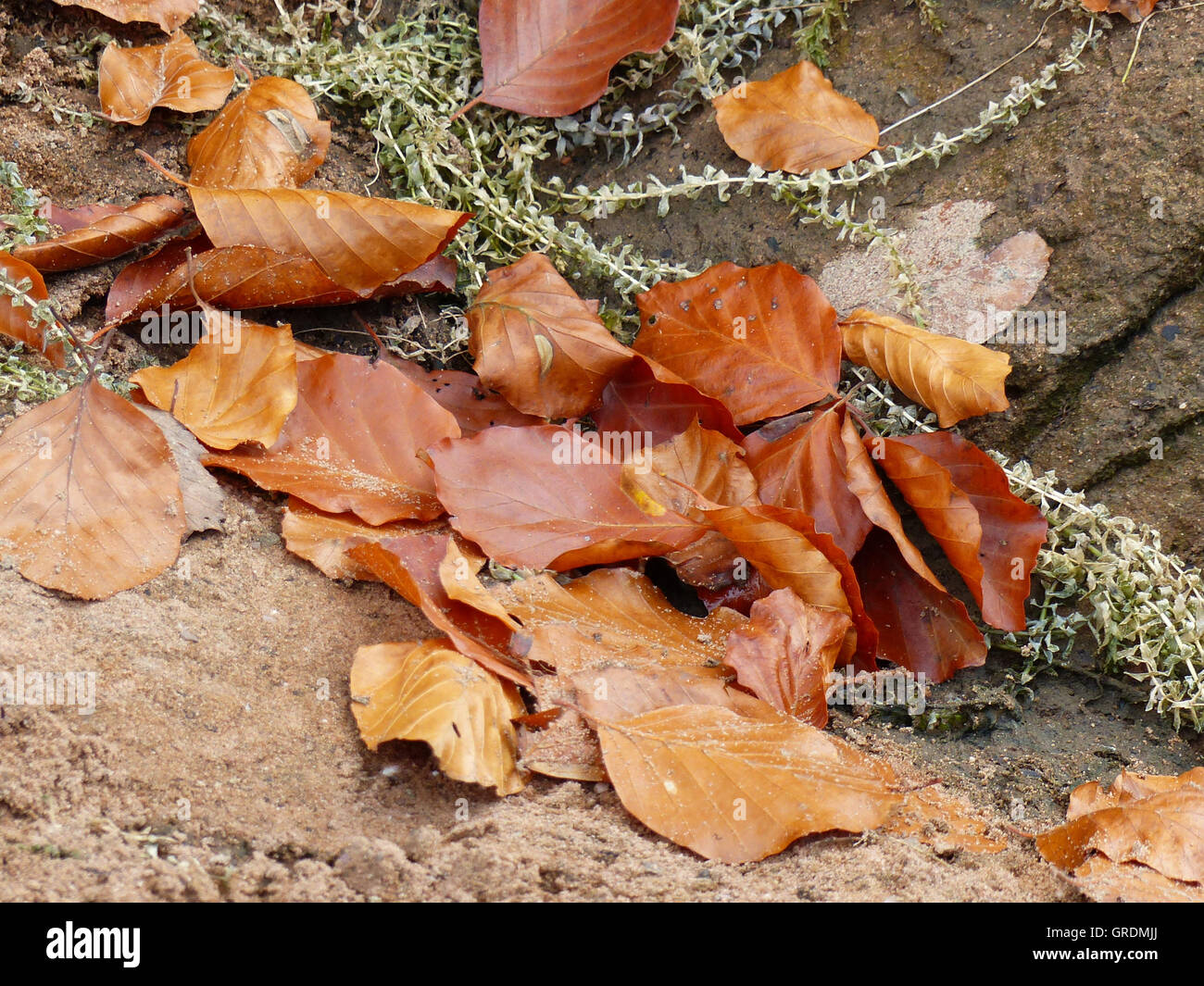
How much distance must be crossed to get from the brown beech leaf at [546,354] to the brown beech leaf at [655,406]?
3cm

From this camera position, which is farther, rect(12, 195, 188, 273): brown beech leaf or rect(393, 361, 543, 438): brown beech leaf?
rect(393, 361, 543, 438): brown beech leaf

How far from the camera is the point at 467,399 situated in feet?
6.94

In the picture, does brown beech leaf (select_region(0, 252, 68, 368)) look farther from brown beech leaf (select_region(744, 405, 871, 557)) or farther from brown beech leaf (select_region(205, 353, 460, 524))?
brown beech leaf (select_region(744, 405, 871, 557))

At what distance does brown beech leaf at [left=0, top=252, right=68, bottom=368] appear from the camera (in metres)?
1.82

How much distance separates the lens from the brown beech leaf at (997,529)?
1.80 meters

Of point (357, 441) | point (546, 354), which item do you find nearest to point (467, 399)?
point (546, 354)

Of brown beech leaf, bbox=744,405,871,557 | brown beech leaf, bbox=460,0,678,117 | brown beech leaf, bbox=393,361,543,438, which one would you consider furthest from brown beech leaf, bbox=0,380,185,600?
brown beech leaf, bbox=460,0,678,117

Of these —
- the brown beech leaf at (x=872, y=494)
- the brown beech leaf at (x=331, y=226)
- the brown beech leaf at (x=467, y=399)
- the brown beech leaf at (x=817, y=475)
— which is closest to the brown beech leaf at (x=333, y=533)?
the brown beech leaf at (x=467, y=399)

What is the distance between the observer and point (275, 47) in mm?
2332

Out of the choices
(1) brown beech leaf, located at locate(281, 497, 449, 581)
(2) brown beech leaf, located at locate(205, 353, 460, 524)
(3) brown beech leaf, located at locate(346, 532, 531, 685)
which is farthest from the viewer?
(2) brown beech leaf, located at locate(205, 353, 460, 524)

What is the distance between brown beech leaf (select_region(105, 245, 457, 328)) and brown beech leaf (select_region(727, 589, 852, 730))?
3.27 ft

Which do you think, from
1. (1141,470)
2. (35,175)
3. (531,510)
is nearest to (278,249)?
(35,175)

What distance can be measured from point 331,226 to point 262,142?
0.35m

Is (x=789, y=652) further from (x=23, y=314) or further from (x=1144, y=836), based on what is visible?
(x=23, y=314)
